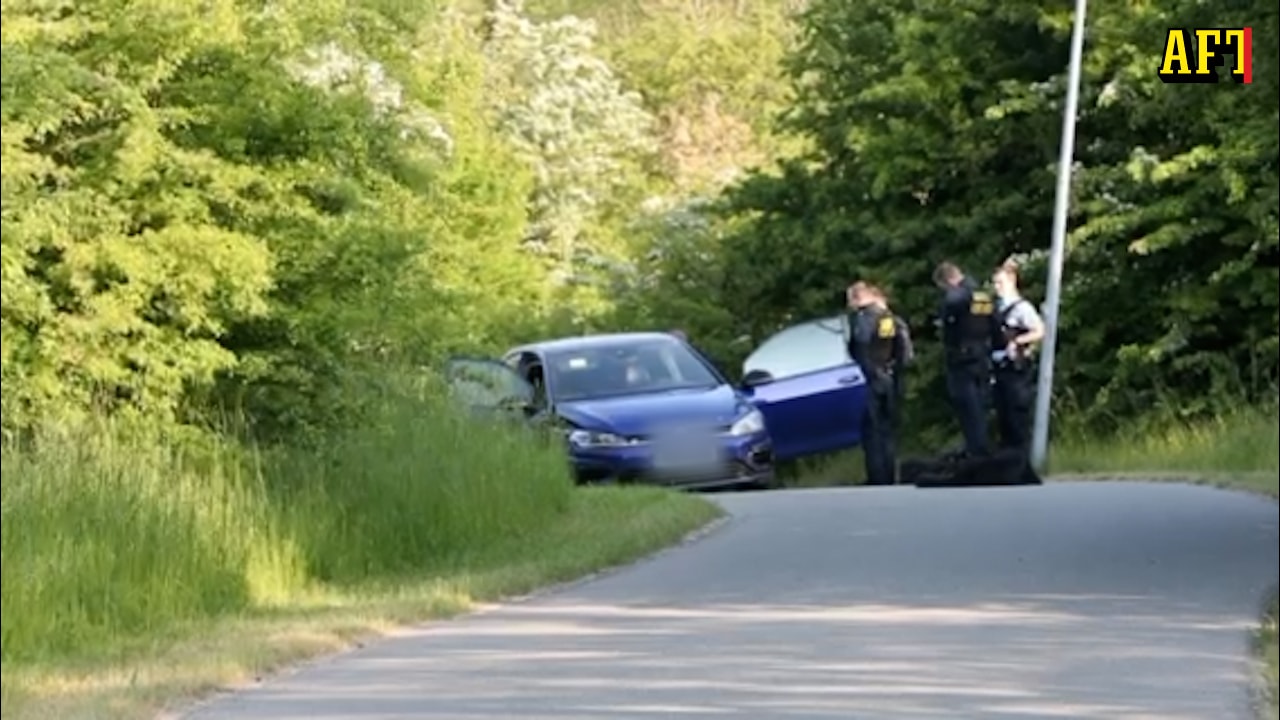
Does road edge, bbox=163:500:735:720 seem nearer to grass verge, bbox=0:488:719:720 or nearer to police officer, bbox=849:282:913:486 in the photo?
grass verge, bbox=0:488:719:720

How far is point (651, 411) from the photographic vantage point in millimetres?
21156

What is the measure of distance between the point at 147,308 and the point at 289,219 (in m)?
1.14

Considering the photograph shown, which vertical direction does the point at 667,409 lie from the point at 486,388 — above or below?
below

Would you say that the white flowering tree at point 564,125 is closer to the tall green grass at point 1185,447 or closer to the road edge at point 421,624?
the tall green grass at point 1185,447

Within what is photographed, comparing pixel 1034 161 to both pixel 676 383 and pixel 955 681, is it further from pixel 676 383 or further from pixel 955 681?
pixel 955 681

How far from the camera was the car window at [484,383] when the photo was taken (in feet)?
55.7

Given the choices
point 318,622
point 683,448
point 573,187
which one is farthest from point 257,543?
point 573,187

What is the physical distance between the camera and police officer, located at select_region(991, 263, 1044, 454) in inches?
820

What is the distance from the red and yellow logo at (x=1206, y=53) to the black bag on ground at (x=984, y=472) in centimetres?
545

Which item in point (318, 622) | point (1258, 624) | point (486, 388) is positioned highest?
point (486, 388)

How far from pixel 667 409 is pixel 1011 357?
2.94 metres

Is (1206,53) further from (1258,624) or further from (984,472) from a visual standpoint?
(984,472)

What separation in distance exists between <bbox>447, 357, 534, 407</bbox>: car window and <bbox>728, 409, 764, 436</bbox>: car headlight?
1.76 metres

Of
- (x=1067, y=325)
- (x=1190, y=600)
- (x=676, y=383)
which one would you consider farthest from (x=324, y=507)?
(x=1067, y=325)
